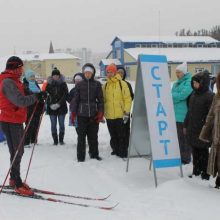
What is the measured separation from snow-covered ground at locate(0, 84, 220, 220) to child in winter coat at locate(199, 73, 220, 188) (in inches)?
11.0

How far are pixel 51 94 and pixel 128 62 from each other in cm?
3850

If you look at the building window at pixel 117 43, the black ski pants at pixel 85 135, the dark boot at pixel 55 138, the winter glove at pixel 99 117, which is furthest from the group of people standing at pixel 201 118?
the building window at pixel 117 43

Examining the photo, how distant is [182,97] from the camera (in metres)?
6.52

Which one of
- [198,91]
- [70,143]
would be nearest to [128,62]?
[70,143]

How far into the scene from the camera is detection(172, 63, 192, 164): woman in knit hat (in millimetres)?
6500

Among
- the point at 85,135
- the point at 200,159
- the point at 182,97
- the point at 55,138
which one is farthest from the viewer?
the point at 55,138

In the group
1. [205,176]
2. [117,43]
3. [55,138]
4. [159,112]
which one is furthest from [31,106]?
[117,43]

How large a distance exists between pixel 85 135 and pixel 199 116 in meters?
2.38

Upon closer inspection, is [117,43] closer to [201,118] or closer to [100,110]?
[100,110]

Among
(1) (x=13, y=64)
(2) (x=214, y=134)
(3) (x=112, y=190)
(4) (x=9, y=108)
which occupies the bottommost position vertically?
(3) (x=112, y=190)

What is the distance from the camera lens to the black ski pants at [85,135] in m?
7.15

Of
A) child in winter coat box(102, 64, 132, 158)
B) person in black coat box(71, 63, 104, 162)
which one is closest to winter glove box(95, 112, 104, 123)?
person in black coat box(71, 63, 104, 162)

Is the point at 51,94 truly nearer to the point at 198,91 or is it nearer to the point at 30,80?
the point at 30,80

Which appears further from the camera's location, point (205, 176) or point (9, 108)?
point (205, 176)
